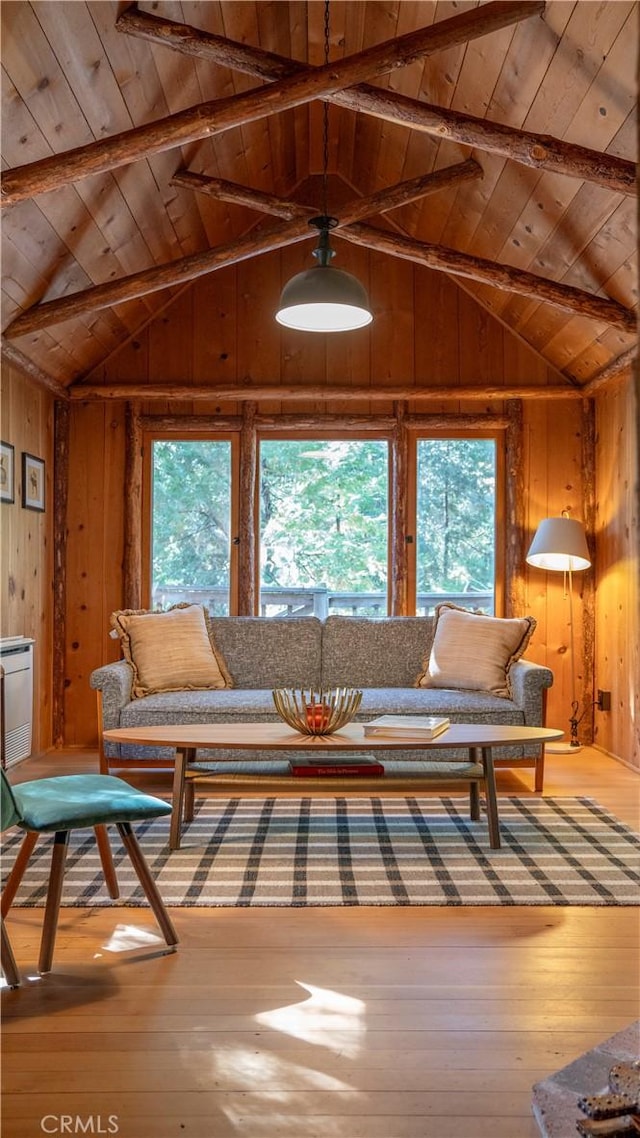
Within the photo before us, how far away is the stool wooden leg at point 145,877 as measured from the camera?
97.7 inches

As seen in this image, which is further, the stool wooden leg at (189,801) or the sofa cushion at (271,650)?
the sofa cushion at (271,650)

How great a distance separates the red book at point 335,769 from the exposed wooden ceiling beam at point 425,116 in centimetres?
240

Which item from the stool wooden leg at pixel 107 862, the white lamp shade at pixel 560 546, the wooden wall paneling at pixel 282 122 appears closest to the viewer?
the stool wooden leg at pixel 107 862

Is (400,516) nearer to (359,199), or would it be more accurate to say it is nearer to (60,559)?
(359,199)

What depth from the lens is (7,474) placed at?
16.1ft

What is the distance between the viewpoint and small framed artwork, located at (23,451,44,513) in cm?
526

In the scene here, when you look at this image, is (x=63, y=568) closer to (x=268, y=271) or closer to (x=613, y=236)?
(x=268, y=271)

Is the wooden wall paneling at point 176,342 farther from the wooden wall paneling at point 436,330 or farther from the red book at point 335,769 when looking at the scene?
the red book at point 335,769

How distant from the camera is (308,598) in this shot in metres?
6.07

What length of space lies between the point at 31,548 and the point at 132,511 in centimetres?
76

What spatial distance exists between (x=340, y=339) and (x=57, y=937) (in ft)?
14.3

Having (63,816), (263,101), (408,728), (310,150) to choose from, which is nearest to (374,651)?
(408,728)

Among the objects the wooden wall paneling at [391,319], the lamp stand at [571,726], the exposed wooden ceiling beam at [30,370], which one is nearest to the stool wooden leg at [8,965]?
the exposed wooden ceiling beam at [30,370]

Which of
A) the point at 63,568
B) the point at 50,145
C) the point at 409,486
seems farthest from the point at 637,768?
the point at 50,145
